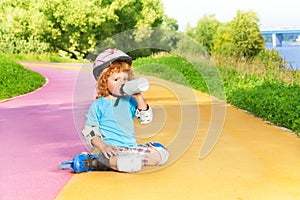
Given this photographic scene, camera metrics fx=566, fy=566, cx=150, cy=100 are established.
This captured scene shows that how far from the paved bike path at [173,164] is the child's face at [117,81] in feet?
2.89

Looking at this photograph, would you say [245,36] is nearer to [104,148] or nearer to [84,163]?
[84,163]

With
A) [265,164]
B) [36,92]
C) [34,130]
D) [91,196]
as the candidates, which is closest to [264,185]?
[265,164]

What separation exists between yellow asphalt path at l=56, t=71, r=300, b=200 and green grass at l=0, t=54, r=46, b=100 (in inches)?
274

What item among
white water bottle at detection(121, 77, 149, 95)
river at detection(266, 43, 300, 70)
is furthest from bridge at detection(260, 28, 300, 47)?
white water bottle at detection(121, 77, 149, 95)

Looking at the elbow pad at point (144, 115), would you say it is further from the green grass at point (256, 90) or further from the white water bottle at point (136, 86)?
the green grass at point (256, 90)

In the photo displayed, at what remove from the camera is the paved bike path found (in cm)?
513

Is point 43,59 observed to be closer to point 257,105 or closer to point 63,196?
point 257,105

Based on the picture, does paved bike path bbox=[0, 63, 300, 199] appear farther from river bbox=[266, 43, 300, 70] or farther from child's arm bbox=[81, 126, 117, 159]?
river bbox=[266, 43, 300, 70]

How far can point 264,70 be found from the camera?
1527 centimetres

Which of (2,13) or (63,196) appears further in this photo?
(2,13)

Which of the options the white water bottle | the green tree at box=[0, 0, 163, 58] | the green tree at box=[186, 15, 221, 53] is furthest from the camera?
the green tree at box=[186, 15, 221, 53]

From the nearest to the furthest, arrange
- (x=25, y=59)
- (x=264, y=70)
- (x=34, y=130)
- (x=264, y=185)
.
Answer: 1. (x=264, y=185)
2. (x=34, y=130)
3. (x=264, y=70)
4. (x=25, y=59)

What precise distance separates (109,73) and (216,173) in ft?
5.02

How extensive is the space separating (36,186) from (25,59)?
1141 inches
